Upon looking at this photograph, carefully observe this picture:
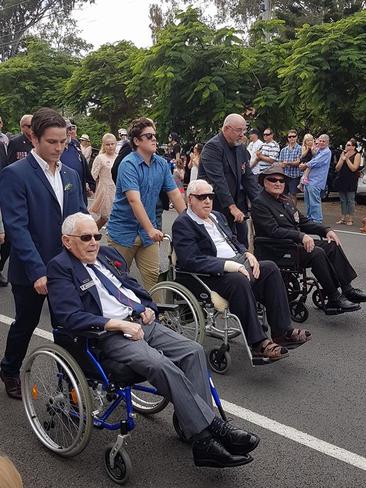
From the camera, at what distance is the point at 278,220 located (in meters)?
5.54

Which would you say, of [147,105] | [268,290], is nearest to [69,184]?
[268,290]

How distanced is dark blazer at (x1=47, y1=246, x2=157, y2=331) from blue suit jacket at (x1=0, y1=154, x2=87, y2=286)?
207 mm

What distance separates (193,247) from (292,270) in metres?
1.23

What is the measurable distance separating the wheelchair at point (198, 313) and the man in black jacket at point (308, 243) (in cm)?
120

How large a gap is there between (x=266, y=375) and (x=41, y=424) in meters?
1.71

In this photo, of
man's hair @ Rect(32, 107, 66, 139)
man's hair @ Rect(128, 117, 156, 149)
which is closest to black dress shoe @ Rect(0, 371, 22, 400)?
man's hair @ Rect(32, 107, 66, 139)

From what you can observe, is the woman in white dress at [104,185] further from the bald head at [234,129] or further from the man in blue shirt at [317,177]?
the man in blue shirt at [317,177]

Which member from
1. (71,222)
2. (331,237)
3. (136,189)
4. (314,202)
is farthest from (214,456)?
(314,202)

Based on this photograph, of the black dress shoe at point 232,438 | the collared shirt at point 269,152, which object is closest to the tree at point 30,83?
the collared shirt at point 269,152

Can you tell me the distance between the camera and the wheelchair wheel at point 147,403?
12.0 ft

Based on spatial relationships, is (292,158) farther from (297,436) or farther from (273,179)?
(297,436)

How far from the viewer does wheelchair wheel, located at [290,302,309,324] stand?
561cm

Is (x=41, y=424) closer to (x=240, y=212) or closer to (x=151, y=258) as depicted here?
(x=151, y=258)

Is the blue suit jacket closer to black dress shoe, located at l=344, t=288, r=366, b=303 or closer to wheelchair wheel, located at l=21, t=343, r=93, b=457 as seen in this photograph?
wheelchair wheel, located at l=21, t=343, r=93, b=457
